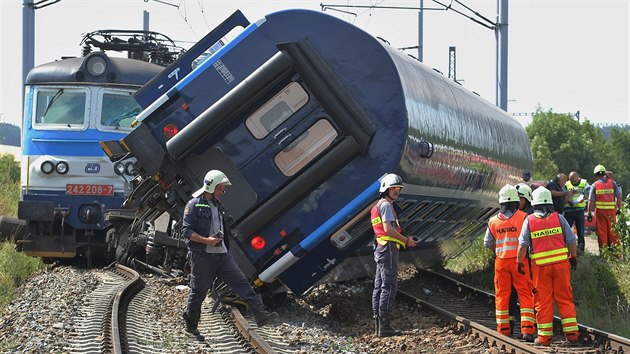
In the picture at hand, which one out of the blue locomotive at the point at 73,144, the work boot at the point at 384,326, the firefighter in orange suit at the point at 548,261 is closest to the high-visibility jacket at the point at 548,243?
the firefighter in orange suit at the point at 548,261

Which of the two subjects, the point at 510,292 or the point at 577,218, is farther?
the point at 577,218

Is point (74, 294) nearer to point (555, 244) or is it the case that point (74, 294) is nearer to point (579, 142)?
point (555, 244)

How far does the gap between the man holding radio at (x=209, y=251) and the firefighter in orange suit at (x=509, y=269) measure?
2.54 m

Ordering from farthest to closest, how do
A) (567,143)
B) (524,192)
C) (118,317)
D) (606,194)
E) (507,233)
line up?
(567,143) < (606,194) < (524,192) < (507,233) < (118,317)

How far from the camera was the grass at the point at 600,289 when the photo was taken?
13.0 meters

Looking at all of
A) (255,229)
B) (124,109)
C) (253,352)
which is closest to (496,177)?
(124,109)

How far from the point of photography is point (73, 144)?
52.7ft

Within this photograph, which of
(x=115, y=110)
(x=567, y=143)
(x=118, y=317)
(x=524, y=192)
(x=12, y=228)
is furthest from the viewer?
(x=567, y=143)

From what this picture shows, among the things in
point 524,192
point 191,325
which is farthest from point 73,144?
point 524,192

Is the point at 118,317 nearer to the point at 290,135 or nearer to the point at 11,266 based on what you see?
the point at 290,135

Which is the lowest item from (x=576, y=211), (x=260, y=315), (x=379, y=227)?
(x=260, y=315)

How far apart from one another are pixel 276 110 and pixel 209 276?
2031mm

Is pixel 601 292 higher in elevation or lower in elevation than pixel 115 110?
lower

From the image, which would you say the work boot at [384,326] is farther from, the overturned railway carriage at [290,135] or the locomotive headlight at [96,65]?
the locomotive headlight at [96,65]
